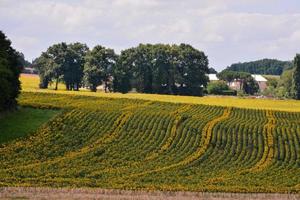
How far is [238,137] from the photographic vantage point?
235 feet

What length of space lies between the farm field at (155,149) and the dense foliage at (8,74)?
177 inches

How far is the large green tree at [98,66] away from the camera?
481ft

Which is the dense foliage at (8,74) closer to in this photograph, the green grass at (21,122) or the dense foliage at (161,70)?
the green grass at (21,122)

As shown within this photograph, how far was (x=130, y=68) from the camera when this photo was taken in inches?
6014

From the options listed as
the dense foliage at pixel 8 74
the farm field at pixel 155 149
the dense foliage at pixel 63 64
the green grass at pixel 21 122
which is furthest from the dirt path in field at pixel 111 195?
the dense foliage at pixel 63 64

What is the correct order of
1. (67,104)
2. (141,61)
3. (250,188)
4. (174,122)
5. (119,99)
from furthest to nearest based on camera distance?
(141,61)
(119,99)
(67,104)
(174,122)
(250,188)

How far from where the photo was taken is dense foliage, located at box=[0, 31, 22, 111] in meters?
71.2

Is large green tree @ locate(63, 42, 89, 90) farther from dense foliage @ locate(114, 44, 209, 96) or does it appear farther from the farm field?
the farm field

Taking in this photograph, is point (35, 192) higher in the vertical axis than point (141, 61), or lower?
lower

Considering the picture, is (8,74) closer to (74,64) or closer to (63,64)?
(63,64)

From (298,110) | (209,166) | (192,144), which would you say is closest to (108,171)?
(209,166)

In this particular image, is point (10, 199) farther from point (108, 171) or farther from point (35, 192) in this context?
point (108, 171)

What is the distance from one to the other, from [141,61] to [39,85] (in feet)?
86.1

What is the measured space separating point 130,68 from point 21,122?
81384 mm
